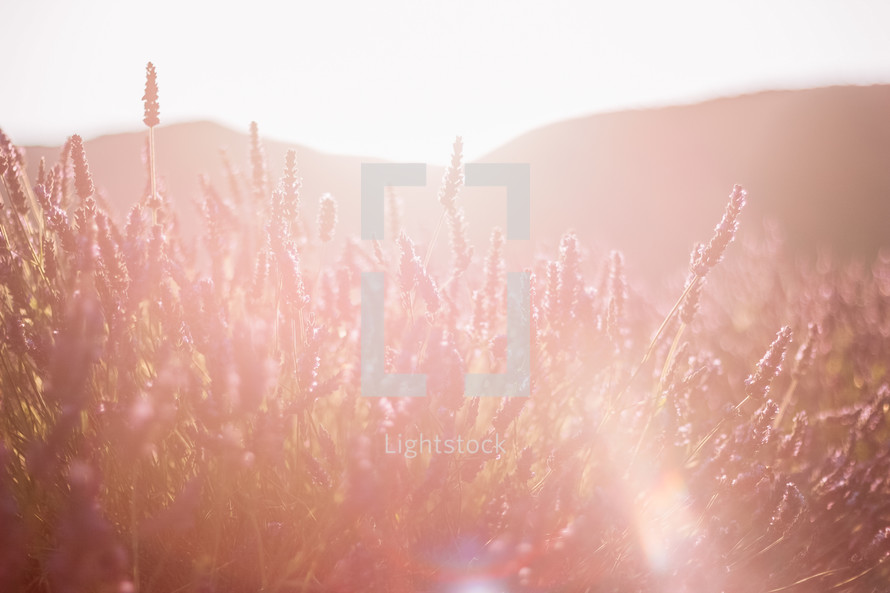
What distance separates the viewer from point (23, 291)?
1412 millimetres

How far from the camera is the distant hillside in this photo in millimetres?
15844

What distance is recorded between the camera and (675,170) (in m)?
20.9

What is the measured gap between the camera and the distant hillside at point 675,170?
624 inches

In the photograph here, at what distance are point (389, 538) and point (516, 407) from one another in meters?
0.49

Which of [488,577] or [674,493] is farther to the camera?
[674,493]

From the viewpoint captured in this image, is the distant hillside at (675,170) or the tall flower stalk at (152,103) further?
the distant hillside at (675,170)

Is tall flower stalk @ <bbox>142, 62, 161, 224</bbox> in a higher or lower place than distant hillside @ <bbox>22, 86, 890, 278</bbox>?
lower

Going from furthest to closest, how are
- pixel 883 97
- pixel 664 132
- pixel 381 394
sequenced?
pixel 664 132 < pixel 883 97 < pixel 381 394

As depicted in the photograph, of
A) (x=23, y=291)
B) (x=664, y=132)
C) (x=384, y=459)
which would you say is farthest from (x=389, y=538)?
(x=664, y=132)

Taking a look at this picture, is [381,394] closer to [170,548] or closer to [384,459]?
[384,459]

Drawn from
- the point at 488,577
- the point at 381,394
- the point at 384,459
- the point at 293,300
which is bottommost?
the point at 488,577

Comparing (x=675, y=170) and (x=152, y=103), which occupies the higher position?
(x=675, y=170)

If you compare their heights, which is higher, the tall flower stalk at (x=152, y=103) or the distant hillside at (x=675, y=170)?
the distant hillside at (x=675, y=170)

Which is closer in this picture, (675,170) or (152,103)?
(152,103)
